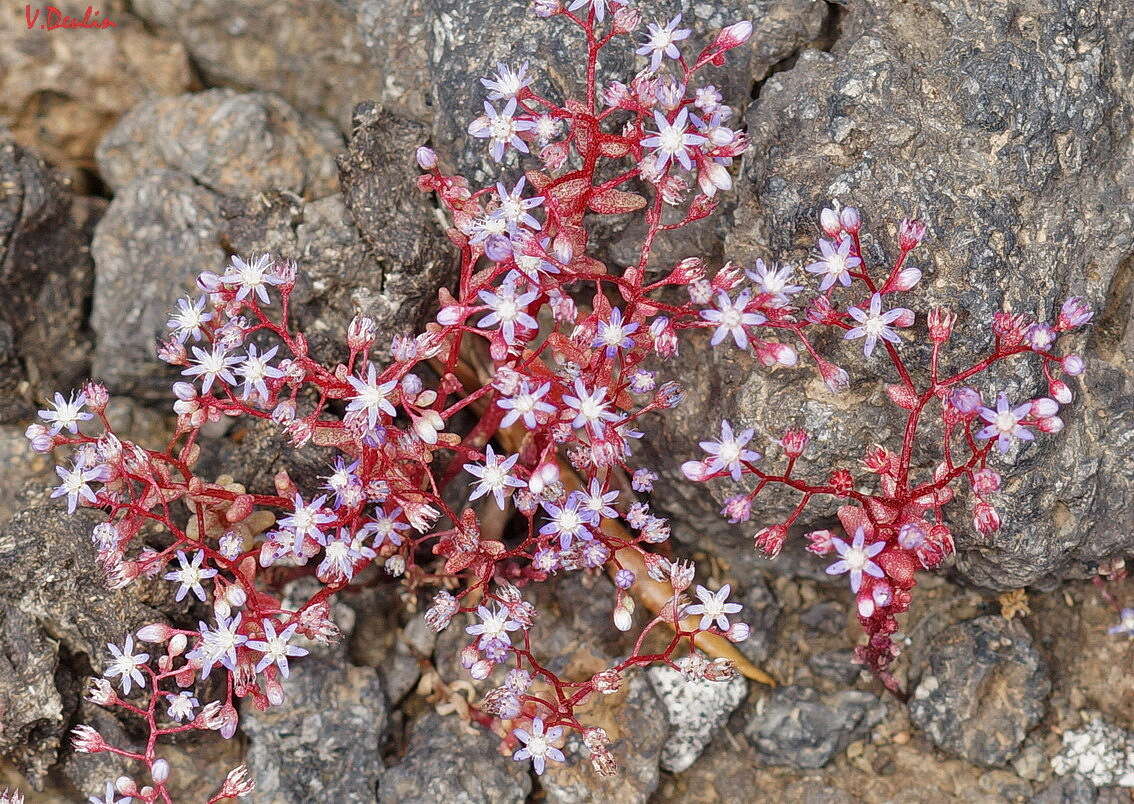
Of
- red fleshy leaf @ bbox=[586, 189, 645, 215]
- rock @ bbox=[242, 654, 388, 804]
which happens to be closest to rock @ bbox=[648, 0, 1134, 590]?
red fleshy leaf @ bbox=[586, 189, 645, 215]

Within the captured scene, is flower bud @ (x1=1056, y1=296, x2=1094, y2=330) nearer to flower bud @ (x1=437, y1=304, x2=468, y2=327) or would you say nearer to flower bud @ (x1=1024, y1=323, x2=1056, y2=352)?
flower bud @ (x1=1024, y1=323, x2=1056, y2=352)

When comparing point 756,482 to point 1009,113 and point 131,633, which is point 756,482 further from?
point 131,633

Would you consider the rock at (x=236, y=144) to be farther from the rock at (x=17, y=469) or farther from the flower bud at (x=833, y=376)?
the flower bud at (x=833, y=376)

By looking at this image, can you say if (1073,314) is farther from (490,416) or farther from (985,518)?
(490,416)

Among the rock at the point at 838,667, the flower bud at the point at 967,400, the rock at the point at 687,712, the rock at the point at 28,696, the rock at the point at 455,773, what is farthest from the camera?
the rock at the point at 838,667

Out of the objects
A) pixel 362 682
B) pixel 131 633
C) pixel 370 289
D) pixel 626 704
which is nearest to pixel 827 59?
pixel 370 289
